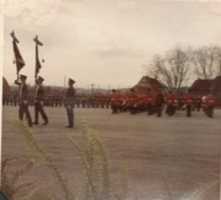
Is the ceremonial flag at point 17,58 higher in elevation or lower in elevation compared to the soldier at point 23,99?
higher

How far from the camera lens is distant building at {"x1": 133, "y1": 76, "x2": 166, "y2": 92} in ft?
6.70

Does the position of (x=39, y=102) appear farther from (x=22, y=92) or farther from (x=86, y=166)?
(x=86, y=166)

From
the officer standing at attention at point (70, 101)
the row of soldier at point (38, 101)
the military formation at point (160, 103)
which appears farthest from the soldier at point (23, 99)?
the military formation at point (160, 103)

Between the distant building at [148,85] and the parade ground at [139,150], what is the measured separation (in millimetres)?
98

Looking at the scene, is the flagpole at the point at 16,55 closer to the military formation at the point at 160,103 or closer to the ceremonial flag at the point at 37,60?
the ceremonial flag at the point at 37,60

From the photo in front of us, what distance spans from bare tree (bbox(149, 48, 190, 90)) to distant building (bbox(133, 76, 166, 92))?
2 centimetres

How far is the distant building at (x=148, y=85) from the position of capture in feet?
6.70

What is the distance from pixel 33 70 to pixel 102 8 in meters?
0.34

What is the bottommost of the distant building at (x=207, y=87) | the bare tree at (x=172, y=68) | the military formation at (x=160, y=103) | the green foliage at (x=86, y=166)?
the green foliage at (x=86, y=166)

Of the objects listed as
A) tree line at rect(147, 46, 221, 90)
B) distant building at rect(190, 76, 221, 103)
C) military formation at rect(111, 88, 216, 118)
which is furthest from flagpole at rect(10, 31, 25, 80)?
distant building at rect(190, 76, 221, 103)

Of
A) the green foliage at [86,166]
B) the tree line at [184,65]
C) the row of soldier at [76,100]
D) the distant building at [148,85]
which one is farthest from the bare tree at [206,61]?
the green foliage at [86,166]

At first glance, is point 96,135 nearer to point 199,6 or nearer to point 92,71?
point 92,71

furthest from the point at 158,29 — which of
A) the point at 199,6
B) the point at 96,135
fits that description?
the point at 96,135

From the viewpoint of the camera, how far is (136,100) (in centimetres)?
208
